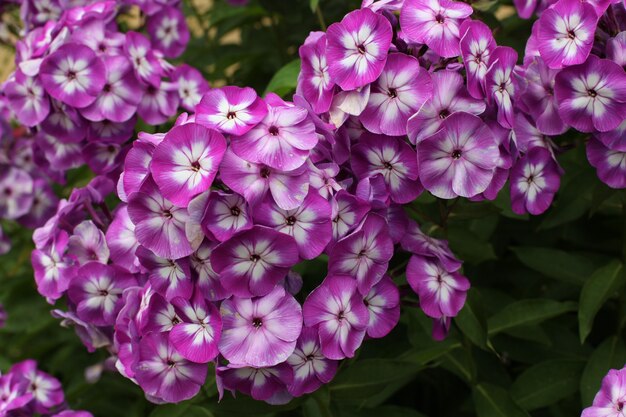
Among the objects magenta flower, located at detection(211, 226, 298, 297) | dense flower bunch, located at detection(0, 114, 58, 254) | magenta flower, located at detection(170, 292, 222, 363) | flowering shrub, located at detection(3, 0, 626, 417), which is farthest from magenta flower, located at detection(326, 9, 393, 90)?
dense flower bunch, located at detection(0, 114, 58, 254)

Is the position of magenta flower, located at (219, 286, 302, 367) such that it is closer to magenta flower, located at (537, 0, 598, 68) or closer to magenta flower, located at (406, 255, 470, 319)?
magenta flower, located at (406, 255, 470, 319)

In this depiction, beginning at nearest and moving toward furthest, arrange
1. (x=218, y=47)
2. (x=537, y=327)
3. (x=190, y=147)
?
Answer: 1. (x=190, y=147)
2. (x=537, y=327)
3. (x=218, y=47)

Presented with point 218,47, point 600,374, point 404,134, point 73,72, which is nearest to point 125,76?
point 73,72

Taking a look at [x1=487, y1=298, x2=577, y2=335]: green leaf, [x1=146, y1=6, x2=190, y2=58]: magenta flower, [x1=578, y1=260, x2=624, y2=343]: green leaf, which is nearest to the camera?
[x1=578, y1=260, x2=624, y2=343]: green leaf

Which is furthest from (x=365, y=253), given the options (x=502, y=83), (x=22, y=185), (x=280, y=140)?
(x=22, y=185)

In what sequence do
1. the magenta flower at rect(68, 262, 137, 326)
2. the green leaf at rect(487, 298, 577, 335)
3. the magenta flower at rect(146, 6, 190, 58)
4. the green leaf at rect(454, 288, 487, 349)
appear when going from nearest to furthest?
the magenta flower at rect(68, 262, 137, 326) → the green leaf at rect(454, 288, 487, 349) → the green leaf at rect(487, 298, 577, 335) → the magenta flower at rect(146, 6, 190, 58)

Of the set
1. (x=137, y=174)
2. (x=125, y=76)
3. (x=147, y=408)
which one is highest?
(x=137, y=174)

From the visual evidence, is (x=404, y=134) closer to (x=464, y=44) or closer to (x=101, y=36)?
(x=464, y=44)

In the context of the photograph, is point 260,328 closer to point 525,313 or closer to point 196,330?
point 196,330

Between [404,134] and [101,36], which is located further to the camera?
[101,36]
